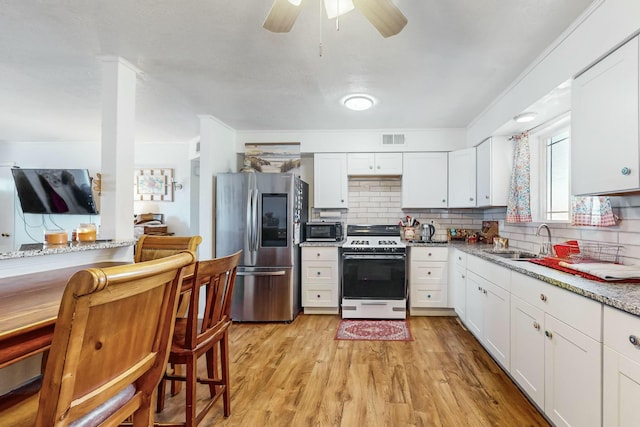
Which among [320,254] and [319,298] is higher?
[320,254]

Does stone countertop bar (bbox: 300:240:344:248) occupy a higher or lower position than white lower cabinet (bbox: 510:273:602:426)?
higher

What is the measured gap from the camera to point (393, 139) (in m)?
3.93

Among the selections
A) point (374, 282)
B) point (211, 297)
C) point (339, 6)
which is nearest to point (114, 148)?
point (211, 297)

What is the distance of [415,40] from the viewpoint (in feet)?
6.45

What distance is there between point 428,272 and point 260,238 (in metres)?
2.01

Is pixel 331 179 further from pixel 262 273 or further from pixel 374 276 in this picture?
pixel 262 273

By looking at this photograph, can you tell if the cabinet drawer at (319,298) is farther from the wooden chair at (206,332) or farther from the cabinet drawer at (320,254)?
the wooden chair at (206,332)

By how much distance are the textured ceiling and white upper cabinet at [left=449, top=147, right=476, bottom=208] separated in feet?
1.51

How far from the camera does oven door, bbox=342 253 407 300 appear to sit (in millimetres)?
3438

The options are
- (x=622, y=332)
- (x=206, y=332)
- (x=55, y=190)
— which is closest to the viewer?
(x=622, y=332)

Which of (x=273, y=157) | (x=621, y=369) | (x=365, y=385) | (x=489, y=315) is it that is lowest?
(x=365, y=385)

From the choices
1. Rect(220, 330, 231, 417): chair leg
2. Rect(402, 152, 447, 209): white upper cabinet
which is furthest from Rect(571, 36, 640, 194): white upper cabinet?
Rect(220, 330, 231, 417): chair leg

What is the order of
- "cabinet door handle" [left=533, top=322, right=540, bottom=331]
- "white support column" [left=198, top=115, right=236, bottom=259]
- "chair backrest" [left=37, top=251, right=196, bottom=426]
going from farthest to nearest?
"white support column" [left=198, top=115, right=236, bottom=259]
"cabinet door handle" [left=533, top=322, right=540, bottom=331]
"chair backrest" [left=37, top=251, right=196, bottom=426]

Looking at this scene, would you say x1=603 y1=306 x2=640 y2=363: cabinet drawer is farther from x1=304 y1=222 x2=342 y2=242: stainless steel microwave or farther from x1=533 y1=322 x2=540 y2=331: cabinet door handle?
x1=304 y1=222 x2=342 y2=242: stainless steel microwave
